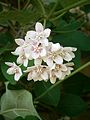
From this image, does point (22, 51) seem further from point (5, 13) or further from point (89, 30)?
point (89, 30)

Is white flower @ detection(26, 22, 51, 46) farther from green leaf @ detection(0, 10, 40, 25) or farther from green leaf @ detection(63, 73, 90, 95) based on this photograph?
green leaf @ detection(63, 73, 90, 95)

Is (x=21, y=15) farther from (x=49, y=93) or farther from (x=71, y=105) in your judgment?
(x=71, y=105)

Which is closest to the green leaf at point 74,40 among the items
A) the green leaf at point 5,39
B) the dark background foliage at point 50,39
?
the dark background foliage at point 50,39

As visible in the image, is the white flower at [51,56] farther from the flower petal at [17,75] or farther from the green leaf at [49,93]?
the green leaf at [49,93]

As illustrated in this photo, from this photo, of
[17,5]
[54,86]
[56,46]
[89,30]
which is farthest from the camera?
Result: [89,30]

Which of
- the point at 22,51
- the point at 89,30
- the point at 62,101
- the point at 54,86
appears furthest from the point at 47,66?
the point at 89,30

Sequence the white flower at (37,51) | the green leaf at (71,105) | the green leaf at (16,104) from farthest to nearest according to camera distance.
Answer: the green leaf at (71,105), the green leaf at (16,104), the white flower at (37,51)

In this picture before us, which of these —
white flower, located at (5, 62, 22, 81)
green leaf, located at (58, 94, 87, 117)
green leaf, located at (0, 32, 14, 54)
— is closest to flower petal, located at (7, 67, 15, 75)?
white flower, located at (5, 62, 22, 81)
